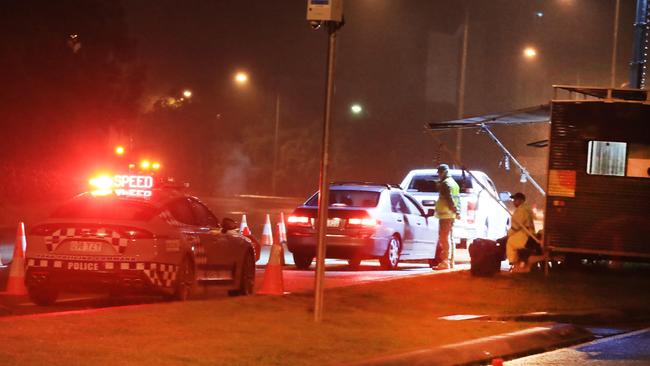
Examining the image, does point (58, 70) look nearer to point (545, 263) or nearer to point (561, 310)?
point (545, 263)

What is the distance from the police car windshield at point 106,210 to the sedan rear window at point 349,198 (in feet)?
23.1

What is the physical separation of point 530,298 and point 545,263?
2927 mm

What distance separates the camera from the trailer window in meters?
16.1

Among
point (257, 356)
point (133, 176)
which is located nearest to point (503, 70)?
point (133, 176)

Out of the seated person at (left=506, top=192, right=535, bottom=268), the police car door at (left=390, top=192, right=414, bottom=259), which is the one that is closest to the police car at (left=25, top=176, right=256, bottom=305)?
the seated person at (left=506, top=192, right=535, bottom=268)

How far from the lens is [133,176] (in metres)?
22.3

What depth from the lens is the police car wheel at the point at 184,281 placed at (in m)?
12.1

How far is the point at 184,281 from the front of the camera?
1230cm

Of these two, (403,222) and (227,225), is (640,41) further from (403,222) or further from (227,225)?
(227,225)

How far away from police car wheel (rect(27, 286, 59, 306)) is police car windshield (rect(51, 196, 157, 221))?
86 centimetres

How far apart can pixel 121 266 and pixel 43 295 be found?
1196 millimetres

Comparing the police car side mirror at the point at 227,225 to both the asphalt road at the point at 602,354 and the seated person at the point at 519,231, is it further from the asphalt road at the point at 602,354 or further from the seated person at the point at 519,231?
the seated person at the point at 519,231

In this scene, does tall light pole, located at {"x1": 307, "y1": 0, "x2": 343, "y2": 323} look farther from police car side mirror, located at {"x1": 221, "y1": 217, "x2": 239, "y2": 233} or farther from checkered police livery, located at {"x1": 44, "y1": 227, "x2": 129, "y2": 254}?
police car side mirror, located at {"x1": 221, "y1": 217, "x2": 239, "y2": 233}

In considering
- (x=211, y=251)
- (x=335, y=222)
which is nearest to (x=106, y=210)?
(x=211, y=251)
